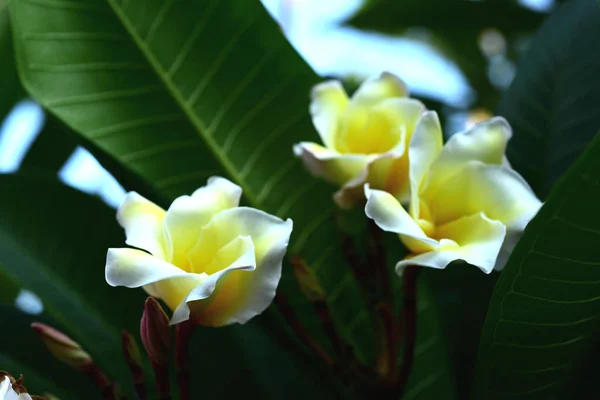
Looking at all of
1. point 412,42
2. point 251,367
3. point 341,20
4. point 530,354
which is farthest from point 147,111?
point 412,42

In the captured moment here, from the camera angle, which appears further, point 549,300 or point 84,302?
point 84,302

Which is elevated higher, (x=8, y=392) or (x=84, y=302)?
(x=8, y=392)

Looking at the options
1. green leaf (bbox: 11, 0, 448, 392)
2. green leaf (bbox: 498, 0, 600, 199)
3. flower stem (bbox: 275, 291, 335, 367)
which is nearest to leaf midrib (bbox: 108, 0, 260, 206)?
green leaf (bbox: 11, 0, 448, 392)

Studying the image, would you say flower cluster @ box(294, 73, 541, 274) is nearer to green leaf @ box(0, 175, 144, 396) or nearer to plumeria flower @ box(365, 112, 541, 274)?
plumeria flower @ box(365, 112, 541, 274)

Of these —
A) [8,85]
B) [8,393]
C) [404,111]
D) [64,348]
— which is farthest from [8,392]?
[8,85]

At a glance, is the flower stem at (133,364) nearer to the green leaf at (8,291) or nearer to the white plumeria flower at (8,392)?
the white plumeria flower at (8,392)

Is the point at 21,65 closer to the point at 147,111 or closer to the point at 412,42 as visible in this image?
the point at 147,111

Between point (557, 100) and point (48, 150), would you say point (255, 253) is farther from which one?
point (48, 150)
